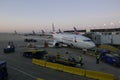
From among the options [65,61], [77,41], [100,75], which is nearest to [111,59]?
[65,61]

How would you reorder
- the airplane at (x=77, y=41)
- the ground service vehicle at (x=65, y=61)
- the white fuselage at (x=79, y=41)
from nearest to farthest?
the ground service vehicle at (x=65, y=61), the white fuselage at (x=79, y=41), the airplane at (x=77, y=41)

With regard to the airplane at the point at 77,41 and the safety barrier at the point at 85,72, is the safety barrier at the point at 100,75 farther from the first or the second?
the airplane at the point at 77,41

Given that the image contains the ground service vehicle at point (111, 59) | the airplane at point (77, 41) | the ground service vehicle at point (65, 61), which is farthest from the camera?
A: the airplane at point (77, 41)

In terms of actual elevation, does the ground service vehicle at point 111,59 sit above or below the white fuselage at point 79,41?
below

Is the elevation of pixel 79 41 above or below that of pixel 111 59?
above

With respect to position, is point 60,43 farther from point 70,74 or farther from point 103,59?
point 70,74

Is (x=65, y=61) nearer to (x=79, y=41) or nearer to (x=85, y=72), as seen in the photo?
(x=85, y=72)

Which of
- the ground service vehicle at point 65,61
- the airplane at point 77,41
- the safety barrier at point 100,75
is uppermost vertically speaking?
the airplane at point 77,41

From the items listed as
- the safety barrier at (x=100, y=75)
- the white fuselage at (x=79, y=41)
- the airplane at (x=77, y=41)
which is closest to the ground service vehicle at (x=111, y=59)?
the white fuselage at (x=79, y=41)

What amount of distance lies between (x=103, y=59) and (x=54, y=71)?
1399 cm

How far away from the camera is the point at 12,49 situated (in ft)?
180

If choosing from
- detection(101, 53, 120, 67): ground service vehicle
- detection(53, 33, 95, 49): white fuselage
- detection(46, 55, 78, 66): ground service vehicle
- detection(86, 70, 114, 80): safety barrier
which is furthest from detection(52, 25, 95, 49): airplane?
detection(86, 70, 114, 80): safety barrier

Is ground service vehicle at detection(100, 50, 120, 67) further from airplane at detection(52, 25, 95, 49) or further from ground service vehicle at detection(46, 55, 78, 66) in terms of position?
airplane at detection(52, 25, 95, 49)

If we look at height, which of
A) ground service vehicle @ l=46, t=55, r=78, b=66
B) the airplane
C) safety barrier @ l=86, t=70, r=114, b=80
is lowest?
safety barrier @ l=86, t=70, r=114, b=80
